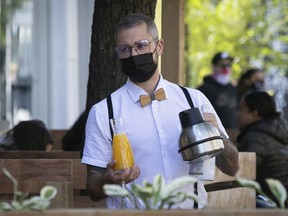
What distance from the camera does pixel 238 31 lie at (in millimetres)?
23328

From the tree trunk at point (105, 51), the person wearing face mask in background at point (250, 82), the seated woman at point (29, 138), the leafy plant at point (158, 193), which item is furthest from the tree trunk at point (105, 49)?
the person wearing face mask in background at point (250, 82)

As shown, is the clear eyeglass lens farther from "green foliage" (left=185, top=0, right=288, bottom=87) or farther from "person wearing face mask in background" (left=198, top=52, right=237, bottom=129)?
"green foliage" (left=185, top=0, right=288, bottom=87)

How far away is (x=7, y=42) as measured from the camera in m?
14.5

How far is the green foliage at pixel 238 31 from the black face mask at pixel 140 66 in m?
17.5

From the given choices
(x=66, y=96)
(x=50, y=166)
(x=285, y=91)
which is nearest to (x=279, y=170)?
(x=50, y=166)

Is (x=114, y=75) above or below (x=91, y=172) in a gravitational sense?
above

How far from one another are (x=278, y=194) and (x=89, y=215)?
2.05 feet

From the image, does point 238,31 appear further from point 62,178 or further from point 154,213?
point 154,213

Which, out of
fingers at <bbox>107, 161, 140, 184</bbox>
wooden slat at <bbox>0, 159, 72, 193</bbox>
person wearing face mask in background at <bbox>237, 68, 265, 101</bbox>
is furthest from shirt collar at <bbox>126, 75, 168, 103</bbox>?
person wearing face mask in background at <bbox>237, 68, 265, 101</bbox>

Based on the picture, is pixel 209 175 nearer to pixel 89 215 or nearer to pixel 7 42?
pixel 89 215

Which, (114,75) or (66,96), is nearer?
(114,75)

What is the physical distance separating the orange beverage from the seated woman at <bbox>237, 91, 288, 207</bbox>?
3.13 m

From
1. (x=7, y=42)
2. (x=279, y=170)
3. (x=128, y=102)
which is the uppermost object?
(x=7, y=42)

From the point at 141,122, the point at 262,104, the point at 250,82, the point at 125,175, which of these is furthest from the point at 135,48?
the point at 250,82
